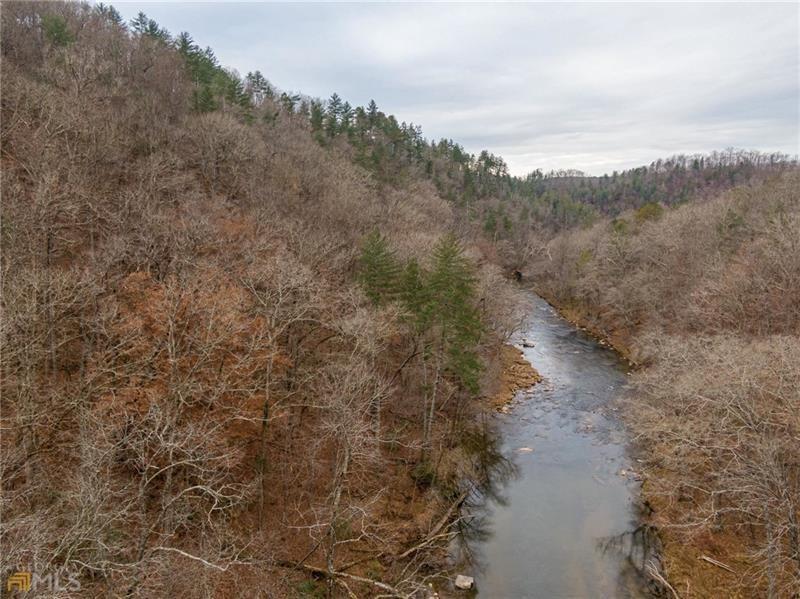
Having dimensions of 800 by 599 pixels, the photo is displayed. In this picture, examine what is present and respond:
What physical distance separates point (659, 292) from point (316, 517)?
116 feet

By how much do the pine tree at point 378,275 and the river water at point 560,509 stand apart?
1162 centimetres

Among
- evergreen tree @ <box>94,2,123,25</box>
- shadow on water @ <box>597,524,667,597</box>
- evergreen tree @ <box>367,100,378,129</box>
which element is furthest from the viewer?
evergreen tree @ <box>367,100,378,129</box>

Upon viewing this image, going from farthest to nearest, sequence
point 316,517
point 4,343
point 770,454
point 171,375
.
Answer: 1. point 316,517
2. point 171,375
3. point 770,454
4. point 4,343

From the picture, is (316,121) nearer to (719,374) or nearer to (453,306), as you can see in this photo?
(453,306)

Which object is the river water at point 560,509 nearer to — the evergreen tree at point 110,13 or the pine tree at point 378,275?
the pine tree at point 378,275

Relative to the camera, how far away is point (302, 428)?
2345 centimetres

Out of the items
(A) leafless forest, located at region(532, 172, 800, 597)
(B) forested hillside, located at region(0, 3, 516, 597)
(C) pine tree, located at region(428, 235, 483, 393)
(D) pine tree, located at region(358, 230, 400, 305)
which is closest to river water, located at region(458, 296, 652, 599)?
(A) leafless forest, located at region(532, 172, 800, 597)

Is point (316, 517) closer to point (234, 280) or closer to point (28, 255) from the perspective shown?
point (234, 280)

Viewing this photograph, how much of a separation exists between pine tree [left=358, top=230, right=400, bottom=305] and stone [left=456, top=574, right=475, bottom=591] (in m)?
13.0

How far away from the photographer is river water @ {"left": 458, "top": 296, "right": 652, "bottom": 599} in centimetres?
1933

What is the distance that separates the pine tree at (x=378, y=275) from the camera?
25562 mm

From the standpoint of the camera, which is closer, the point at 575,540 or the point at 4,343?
the point at 4,343

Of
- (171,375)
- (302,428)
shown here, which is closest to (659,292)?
(302,428)

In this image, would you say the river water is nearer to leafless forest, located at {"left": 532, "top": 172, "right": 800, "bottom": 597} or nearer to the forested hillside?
leafless forest, located at {"left": 532, "top": 172, "right": 800, "bottom": 597}
